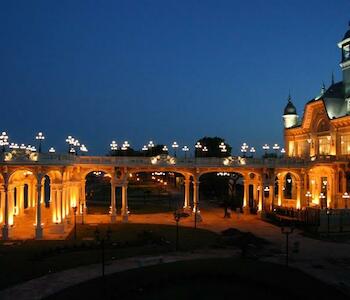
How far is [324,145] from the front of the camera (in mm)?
64938

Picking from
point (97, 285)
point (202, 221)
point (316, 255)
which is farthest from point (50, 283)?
point (202, 221)

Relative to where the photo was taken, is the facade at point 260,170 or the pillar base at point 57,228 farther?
the facade at point 260,170

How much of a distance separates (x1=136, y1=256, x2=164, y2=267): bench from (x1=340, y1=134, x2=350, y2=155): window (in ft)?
120

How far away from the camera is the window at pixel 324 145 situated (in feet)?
209

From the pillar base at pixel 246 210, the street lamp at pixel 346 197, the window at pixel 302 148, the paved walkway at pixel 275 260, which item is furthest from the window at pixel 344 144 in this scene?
the paved walkway at pixel 275 260

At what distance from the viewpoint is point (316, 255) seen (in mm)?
35469

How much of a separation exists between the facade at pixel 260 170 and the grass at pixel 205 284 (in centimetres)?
2160

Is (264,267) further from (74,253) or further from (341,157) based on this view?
(341,157)

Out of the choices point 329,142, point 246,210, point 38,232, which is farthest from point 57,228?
point 329,142

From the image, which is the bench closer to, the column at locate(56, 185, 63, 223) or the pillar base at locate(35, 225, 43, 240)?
the pillar base at locate(35, 225, 43, 240)

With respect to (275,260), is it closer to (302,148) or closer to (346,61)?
(302,148)

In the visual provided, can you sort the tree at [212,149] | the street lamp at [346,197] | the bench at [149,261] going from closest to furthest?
the bench at [149,261] → the street lamp at [346,197] → the tree at [212,149]

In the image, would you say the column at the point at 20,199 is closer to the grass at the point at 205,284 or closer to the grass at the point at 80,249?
the grass at the point at 80,249

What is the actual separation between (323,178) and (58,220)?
36540mm
